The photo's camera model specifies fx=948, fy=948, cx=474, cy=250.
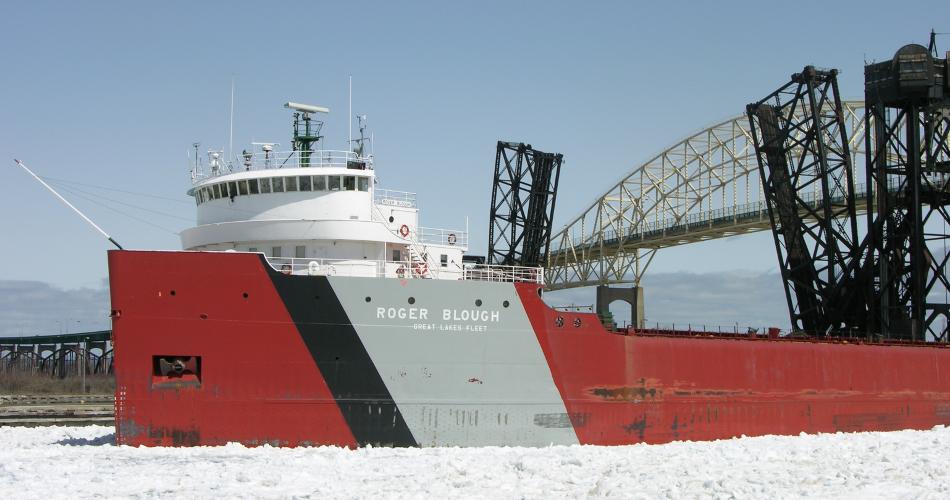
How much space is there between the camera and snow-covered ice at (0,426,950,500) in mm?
14203

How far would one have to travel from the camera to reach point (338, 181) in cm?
2017

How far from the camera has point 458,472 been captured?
15.5m

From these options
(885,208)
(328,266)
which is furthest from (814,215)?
(328,266)

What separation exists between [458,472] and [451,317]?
3.68 metres

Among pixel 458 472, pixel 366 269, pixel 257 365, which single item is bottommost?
pixel 458 472

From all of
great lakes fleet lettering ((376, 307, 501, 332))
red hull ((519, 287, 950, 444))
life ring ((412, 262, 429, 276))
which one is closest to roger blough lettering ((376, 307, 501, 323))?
great lakes fleet lettering ((376, 307, 501, 332))

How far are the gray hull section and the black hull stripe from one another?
0.18 meters

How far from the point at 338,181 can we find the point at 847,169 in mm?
15555

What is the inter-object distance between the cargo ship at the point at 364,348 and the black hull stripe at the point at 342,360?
26mm

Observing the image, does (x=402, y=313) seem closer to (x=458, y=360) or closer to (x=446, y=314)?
(x=446, y=314)

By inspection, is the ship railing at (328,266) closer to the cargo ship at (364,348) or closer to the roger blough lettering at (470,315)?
the cargo ship at (364,348)

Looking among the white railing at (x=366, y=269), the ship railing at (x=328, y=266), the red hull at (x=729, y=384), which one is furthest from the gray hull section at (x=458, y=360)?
the ship railing at (x=328, y=266)

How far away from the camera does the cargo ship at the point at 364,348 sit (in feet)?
55.8

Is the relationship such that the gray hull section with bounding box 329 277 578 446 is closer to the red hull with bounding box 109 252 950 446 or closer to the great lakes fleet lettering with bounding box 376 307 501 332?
the great lakes fleet lettering with bounding box 376 307 501 332
